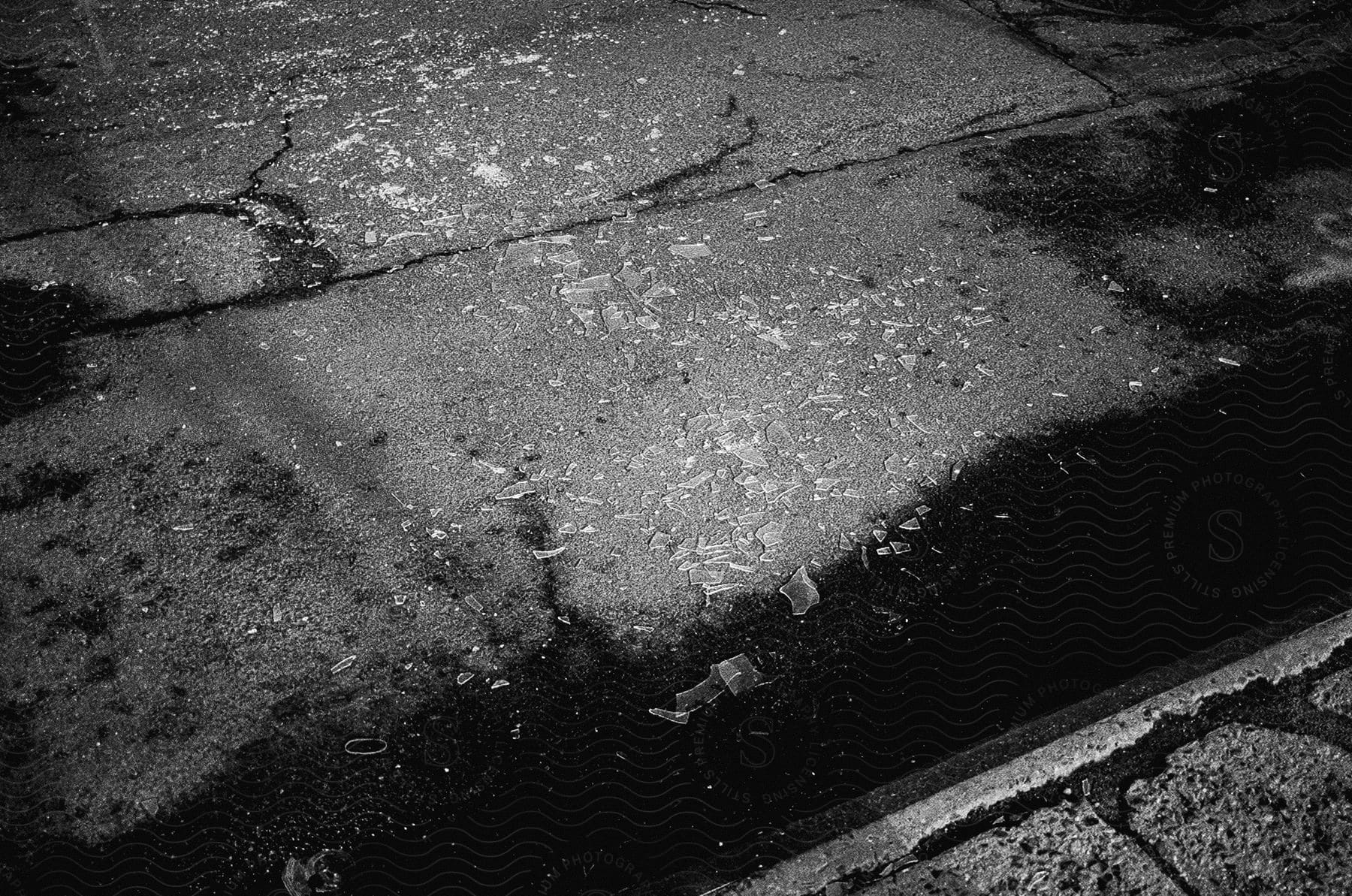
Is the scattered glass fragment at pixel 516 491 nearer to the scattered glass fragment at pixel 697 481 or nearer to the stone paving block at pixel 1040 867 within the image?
the scattered glass fragment at pixel 697 481

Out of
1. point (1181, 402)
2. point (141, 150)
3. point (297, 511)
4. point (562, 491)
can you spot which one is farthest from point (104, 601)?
point (1181, 402)

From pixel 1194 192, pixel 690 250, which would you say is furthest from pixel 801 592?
pixel 1194 192

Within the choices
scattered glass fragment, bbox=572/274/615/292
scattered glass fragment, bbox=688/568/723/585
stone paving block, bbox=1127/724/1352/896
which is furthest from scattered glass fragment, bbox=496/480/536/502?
stone paving block, bbox=1127/724/1352/896

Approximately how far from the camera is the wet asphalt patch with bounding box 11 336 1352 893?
2332mm

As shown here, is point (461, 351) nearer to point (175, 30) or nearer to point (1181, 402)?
point (1181, 402)

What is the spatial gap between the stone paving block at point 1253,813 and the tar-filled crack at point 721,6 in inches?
172

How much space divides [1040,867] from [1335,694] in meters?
1.00

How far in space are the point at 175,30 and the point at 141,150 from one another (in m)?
1.26

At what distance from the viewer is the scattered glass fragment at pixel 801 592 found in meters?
2.83

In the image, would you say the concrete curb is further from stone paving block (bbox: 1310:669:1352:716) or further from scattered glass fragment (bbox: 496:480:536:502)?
scattered glass fragment (bbox: 496:480:536:502)
